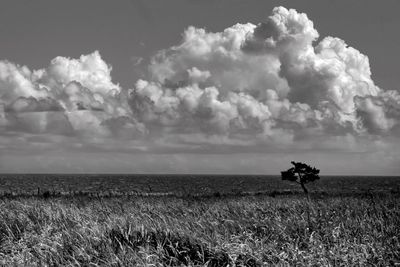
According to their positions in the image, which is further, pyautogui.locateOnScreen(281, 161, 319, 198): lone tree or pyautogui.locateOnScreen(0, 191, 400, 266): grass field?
pyautogui.locateOnScreen(281, 161, 319, 198): lone tree

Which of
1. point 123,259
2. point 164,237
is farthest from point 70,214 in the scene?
point 123,259

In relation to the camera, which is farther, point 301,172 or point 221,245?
point 301,172

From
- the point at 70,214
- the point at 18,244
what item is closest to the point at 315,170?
the point at 70,214

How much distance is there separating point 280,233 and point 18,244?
17.2 ft

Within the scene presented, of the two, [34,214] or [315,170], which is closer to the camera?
[34,214]

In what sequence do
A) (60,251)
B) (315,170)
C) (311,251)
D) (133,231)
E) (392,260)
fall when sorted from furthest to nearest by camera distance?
1. (315,170)
2. (133,231)
3. (60,251)
4. (311,251)
5. (392,260)

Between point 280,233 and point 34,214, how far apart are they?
23.5ft

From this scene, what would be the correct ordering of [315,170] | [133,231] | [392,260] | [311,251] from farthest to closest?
[315,170]
[133,231]
[311,251]
[392,260]

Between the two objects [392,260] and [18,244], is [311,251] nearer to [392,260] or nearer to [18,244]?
[392,260]

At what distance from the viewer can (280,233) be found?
27.4ft

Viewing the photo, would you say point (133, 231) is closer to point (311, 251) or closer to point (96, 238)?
point (96, 238)

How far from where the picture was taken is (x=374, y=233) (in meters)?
8.24

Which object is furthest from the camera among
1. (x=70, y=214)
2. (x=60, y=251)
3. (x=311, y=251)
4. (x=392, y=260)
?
(x=70, y=214)

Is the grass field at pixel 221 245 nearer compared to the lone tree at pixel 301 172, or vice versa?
the grass field at pixel 221 245
